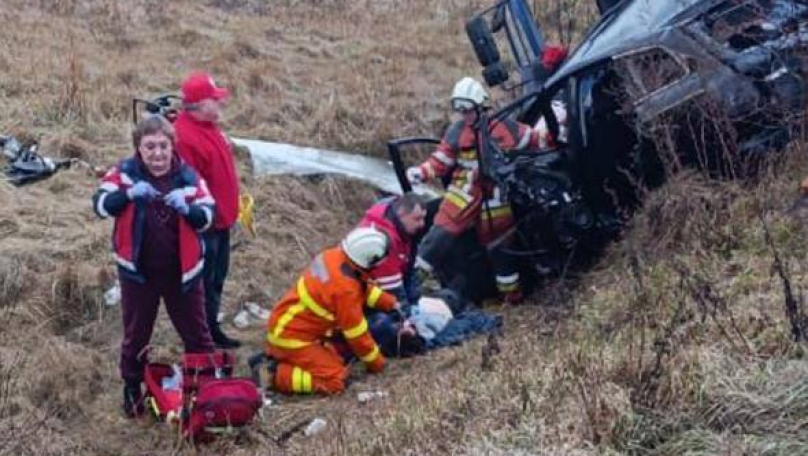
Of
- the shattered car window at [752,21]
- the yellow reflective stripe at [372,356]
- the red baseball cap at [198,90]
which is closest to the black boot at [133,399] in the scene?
the yellow reflective stripe at [372,356]

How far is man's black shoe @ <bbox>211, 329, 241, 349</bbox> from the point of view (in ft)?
25.4

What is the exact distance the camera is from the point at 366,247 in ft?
22.5

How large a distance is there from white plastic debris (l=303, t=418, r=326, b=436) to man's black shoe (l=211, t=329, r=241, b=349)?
1.56m

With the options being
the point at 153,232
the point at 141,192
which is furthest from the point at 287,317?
the point at 141,192

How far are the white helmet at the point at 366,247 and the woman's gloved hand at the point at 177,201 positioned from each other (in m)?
1.10

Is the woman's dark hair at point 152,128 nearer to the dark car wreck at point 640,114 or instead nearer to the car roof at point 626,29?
the dark car wreck at point 640,114

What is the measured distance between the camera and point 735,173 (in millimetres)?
7051

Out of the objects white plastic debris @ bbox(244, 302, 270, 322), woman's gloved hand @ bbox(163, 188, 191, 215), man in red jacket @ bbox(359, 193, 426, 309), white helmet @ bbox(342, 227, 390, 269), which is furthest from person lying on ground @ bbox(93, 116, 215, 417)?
white plastic debris @ bbox(244, 302, 270, 322)

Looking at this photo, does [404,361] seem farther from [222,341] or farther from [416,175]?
[416,175]

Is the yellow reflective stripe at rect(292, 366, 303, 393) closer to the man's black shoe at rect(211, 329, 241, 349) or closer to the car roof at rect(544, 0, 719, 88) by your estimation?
the man's black shoe at rect(211, 329, 241, 349)

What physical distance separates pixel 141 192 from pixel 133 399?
125 cm

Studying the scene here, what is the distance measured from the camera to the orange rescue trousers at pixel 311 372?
6.97 m

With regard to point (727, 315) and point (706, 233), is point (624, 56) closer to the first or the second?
point (706, 233)

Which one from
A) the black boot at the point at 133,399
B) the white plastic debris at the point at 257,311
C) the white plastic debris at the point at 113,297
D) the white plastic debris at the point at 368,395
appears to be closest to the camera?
the white plastic debris at the point at 368,395
